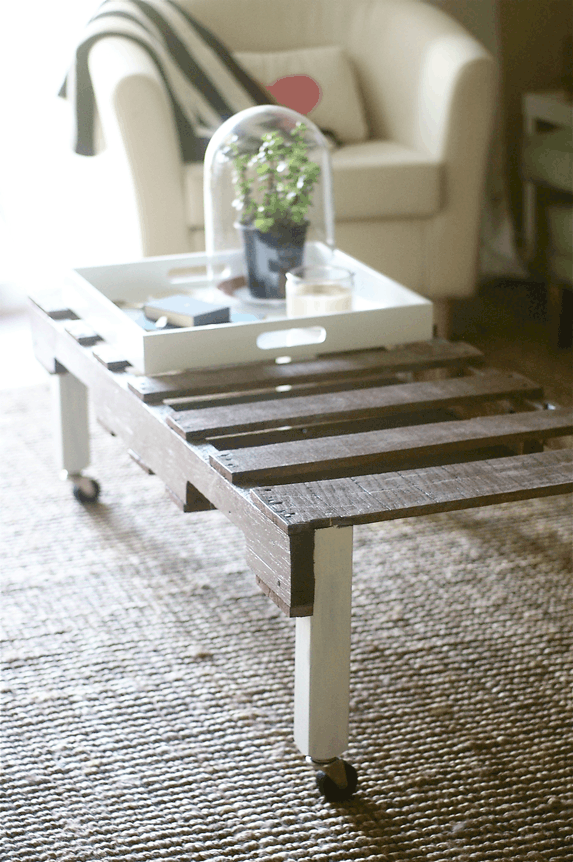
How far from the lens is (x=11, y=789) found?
1.03 metres

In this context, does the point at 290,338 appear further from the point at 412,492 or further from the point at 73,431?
the point at 412,492

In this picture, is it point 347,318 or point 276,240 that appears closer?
point 347,318

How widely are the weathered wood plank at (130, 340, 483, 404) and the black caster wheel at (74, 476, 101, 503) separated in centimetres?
48

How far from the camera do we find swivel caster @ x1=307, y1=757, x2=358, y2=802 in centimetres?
101

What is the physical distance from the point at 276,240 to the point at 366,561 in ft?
1.59

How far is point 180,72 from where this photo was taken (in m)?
2.36

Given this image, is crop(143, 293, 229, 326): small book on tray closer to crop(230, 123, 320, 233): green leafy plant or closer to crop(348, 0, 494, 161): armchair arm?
crop(230, 123, 320, 233): green leafy plant

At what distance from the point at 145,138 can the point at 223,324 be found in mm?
947

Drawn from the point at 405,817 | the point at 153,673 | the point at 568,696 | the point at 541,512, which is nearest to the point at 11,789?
the point at 153,673

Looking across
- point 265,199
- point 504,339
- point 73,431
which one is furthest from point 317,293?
point 504,339

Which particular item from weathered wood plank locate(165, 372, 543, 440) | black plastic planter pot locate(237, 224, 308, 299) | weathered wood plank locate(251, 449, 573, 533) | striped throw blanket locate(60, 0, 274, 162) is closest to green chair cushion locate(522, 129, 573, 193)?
striped throw blanket locate(60, 0, 274, 162)

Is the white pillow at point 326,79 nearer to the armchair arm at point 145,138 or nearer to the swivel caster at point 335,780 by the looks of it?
the armchair arm at point 145,138

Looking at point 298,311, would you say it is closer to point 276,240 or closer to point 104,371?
point 276,240

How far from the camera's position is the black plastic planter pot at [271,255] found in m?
1.47
